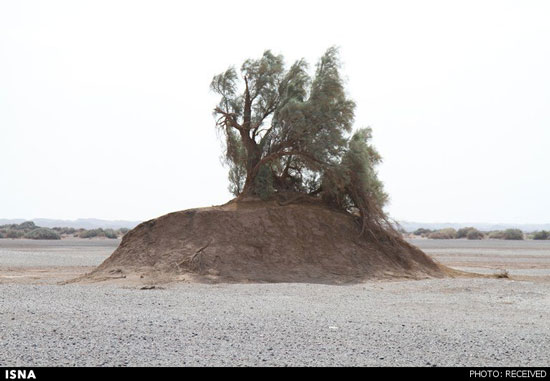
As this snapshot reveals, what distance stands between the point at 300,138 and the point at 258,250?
442 cm

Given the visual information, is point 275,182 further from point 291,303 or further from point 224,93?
point 291,303

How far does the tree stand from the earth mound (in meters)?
0.98

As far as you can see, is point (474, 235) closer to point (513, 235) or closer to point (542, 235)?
point (513, 235)

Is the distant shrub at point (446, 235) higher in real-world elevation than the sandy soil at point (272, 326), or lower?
higher

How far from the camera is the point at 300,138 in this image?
21.5 metres

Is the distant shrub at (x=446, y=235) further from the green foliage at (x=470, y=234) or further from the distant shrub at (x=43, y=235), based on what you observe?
the distant shrub at (x=43, y=235)

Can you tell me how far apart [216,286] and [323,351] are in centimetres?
978

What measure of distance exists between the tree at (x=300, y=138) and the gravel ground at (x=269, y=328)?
6.72 metres

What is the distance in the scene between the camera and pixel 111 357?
754 centimetres

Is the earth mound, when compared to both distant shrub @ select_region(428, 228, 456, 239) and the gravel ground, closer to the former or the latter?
the gravel ground

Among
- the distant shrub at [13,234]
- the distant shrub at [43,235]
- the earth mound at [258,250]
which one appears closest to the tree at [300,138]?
the earth mound at [258,250]

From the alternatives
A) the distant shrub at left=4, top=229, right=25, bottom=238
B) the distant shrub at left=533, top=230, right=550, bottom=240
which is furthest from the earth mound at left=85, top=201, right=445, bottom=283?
the distant shrub at left=533, top=230, right=550, bottom=240

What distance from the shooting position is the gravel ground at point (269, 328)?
25.2 ft

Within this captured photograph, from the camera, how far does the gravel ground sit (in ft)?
25.2
